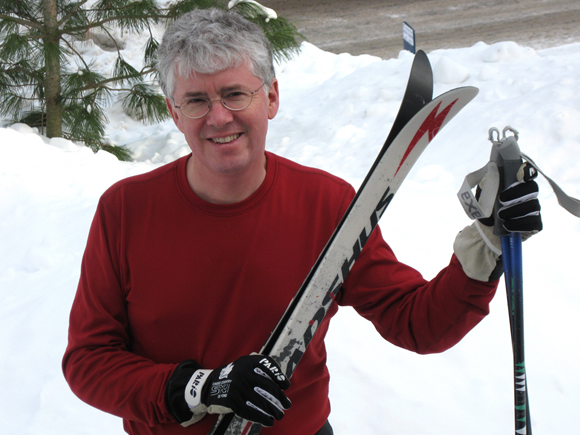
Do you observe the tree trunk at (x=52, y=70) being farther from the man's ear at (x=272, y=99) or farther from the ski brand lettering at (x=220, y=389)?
the ski brand lettering at (x=220, y=389)

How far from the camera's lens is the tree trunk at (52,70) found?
5051mm

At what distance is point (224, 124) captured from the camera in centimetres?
132

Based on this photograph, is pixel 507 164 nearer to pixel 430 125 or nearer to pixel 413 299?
pixel 430 125

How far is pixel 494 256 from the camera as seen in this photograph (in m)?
1.27

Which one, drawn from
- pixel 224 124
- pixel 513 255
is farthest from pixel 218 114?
pixel 513 255

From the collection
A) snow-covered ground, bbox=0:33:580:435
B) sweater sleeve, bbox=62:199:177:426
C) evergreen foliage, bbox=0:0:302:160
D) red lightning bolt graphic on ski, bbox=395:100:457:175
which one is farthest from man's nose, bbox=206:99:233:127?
evergreen foliage, bbox=0:0:302:160

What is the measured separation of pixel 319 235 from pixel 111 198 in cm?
57

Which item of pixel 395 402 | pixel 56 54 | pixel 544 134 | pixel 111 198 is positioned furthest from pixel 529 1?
pixel 111 198

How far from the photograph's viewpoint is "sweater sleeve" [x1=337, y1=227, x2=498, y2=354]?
51.2 inches

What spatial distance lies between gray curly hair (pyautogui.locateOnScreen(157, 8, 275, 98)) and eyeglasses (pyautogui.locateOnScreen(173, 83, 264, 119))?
6cm

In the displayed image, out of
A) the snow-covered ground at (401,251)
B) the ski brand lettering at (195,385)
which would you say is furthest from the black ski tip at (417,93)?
the snow-covered ground at (401,251)

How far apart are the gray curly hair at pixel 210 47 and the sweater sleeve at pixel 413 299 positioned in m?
0.59

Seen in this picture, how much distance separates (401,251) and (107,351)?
7.10ft

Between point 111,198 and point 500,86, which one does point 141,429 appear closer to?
point 111,198
